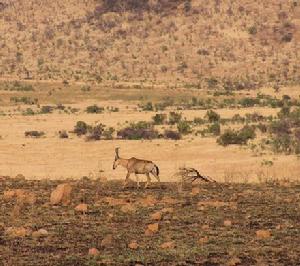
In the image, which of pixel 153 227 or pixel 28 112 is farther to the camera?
pixel 28 112

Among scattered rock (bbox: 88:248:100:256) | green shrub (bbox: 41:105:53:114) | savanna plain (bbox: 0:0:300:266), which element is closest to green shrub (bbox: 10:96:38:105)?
savanna plain (bbox: 0:0:300:266)

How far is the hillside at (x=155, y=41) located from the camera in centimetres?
6875

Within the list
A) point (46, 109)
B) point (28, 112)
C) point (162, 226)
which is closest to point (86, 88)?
point (46, 109)

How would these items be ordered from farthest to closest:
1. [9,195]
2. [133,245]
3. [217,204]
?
[9,195]
[217,204]
[133,245]

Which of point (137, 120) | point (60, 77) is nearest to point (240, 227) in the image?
point (137, 120)

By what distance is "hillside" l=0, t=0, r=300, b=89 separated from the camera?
68.8 metres

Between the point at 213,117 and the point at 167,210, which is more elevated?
the point at 167,210

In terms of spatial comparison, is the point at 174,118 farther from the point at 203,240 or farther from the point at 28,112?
the point at 203,240

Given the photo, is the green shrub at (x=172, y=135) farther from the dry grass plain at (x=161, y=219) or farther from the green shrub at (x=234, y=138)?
the dry grass plain at (x=161, y=219)

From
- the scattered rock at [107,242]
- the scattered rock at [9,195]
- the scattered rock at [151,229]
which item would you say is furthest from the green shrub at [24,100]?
the scattered rock at [107,242]

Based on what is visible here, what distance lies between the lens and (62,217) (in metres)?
12.4

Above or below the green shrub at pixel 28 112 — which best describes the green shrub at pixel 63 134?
above

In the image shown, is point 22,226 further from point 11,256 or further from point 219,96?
point 219,96

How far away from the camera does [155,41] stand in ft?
244
